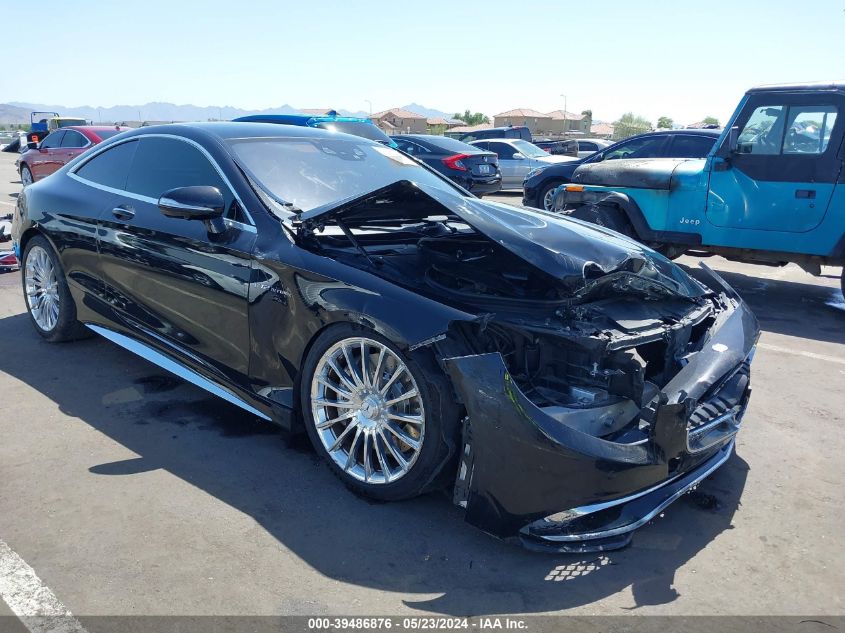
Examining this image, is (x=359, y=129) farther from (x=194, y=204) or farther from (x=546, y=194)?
(x=194, y=204)

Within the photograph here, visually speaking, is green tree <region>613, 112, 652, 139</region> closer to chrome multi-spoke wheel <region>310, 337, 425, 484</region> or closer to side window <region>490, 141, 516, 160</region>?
side window <region>490, 141, 516, 160</region>

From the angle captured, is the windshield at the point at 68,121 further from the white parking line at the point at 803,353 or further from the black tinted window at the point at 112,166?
the white parking line at the point at 803,353

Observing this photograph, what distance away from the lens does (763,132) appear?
700 cm

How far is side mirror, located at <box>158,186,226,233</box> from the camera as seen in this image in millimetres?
3584

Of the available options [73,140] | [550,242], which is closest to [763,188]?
[550,242]

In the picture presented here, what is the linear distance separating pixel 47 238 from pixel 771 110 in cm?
657

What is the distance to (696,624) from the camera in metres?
2.49

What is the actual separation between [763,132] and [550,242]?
475cm

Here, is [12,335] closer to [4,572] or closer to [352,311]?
[4,572]

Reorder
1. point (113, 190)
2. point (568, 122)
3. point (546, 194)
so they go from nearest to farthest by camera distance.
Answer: point (113, 190), point (546, 194), point (568, 122)

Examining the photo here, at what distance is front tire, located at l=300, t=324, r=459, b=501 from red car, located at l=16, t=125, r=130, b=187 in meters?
14.5

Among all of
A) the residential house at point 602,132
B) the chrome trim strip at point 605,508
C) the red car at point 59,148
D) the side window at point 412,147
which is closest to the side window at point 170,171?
the chrome trim strip at point 605,508

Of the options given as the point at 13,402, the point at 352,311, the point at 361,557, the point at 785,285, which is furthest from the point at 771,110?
the point at 13,402

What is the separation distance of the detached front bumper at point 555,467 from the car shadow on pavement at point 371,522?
0.56 ft
